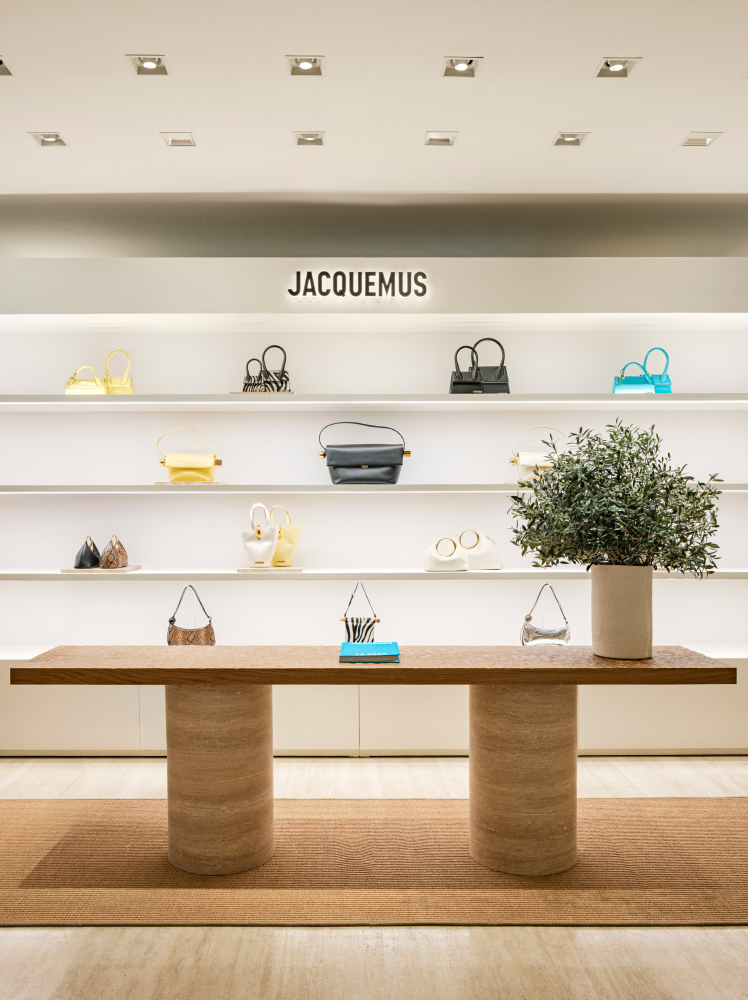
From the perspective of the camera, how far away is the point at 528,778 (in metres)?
2.80

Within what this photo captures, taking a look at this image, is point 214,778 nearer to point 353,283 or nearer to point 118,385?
point 118,385

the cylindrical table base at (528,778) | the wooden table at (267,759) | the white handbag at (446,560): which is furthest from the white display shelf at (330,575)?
the cylindrical table base at (528,778)

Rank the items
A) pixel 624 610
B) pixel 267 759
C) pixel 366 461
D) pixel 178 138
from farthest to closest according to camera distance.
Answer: pixel 366 461 → pixel 178 138 → pixel 267 759 → pixel 624 610

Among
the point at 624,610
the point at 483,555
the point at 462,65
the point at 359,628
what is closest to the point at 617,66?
the point at 462,65

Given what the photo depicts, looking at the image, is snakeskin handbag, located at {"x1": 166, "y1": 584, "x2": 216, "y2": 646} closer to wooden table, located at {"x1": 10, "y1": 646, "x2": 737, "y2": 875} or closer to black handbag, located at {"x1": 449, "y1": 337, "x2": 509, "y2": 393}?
wooden table, located at {"x1": 10, "y1": 646, "x2": 737, "y2": 875}

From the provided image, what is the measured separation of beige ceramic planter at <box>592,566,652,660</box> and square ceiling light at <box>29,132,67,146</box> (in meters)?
3.07

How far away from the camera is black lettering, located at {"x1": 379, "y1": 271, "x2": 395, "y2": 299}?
436 cm

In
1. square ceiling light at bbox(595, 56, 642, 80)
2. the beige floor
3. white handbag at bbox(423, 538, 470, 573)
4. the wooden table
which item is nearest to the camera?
the beige floor

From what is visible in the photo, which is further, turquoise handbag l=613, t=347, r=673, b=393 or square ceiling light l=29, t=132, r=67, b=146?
turquoise handbag l=613, t=347, r=673, b=393

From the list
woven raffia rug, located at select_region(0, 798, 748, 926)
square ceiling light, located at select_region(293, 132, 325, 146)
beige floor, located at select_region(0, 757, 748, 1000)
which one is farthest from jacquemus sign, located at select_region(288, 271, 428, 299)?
beige floor, located at select_region(0, 757, 748, 1000)

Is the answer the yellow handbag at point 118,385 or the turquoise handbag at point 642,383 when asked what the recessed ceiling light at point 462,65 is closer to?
the turquoise handbag at point 642,383

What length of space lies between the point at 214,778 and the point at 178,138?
2812 millimetres

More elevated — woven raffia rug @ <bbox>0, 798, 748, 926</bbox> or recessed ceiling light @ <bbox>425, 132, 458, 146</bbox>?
recessed ceiling light @ <bbox>425, 132, 458, 146</bbox>

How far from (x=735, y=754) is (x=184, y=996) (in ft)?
10.6
